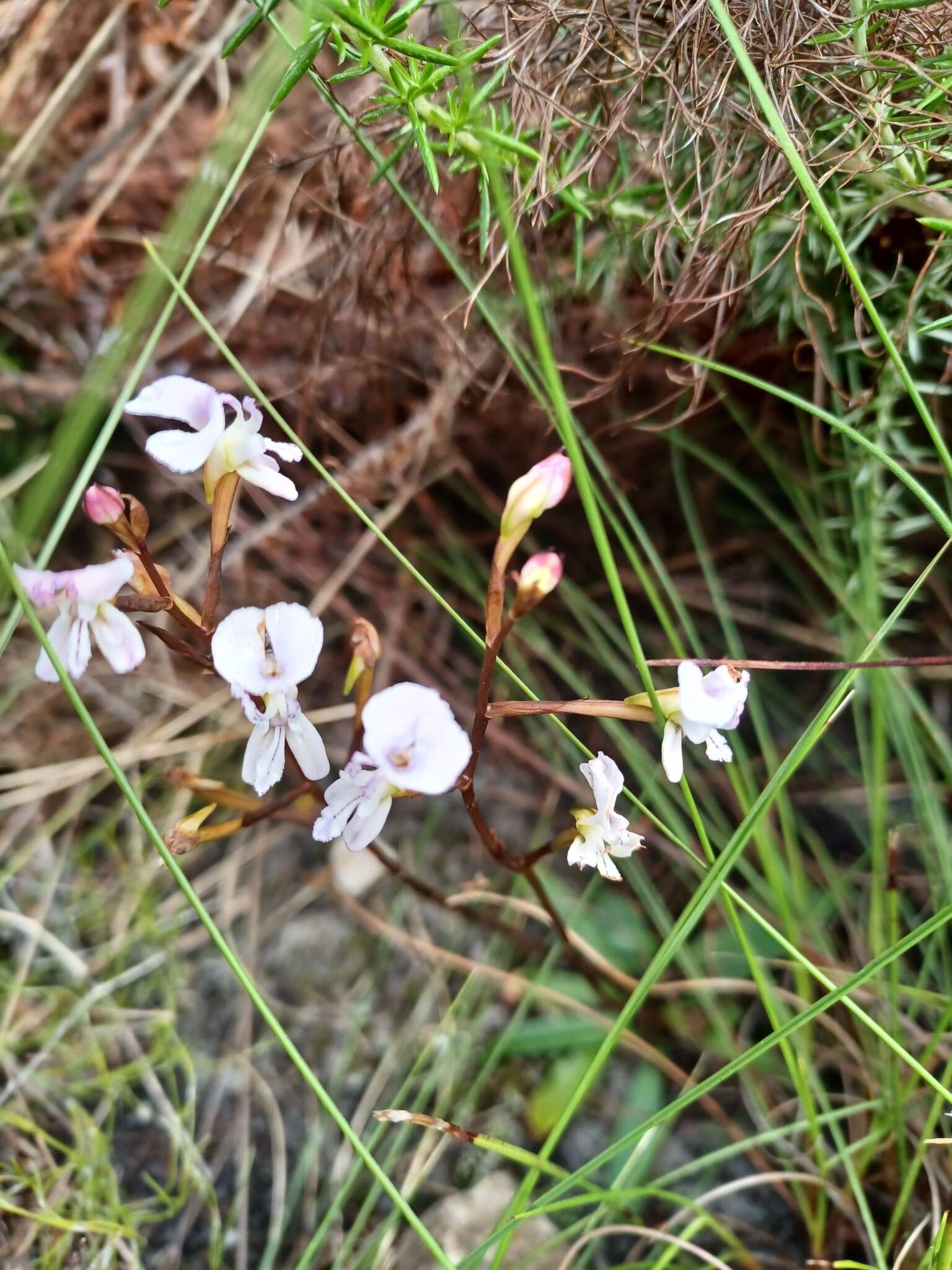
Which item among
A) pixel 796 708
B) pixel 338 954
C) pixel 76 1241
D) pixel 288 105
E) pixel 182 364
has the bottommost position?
pixel 796 708

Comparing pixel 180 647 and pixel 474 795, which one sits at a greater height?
pixel 180 647

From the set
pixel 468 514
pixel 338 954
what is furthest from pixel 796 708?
pixel 338 954

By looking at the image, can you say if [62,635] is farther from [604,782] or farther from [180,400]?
[604,782]

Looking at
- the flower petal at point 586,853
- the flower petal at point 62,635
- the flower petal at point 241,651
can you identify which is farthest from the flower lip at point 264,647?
the flower petal at point 586,853

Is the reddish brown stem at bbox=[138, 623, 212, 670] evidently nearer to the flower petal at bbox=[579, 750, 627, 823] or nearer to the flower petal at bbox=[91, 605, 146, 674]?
the flower petal at bbox=[91, 605, 146, 674]

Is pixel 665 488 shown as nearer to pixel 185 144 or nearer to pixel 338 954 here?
pixel 338 954

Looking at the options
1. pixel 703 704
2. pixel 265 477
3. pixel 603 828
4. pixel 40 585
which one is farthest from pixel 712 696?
pixel 40 585

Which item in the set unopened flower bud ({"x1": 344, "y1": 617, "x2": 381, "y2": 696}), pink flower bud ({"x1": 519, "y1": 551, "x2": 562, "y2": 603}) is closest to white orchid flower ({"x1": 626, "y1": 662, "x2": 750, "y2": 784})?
pink flower bud ({"x1": 519, "y1": 551, "x2": 562, "y2": 603})
